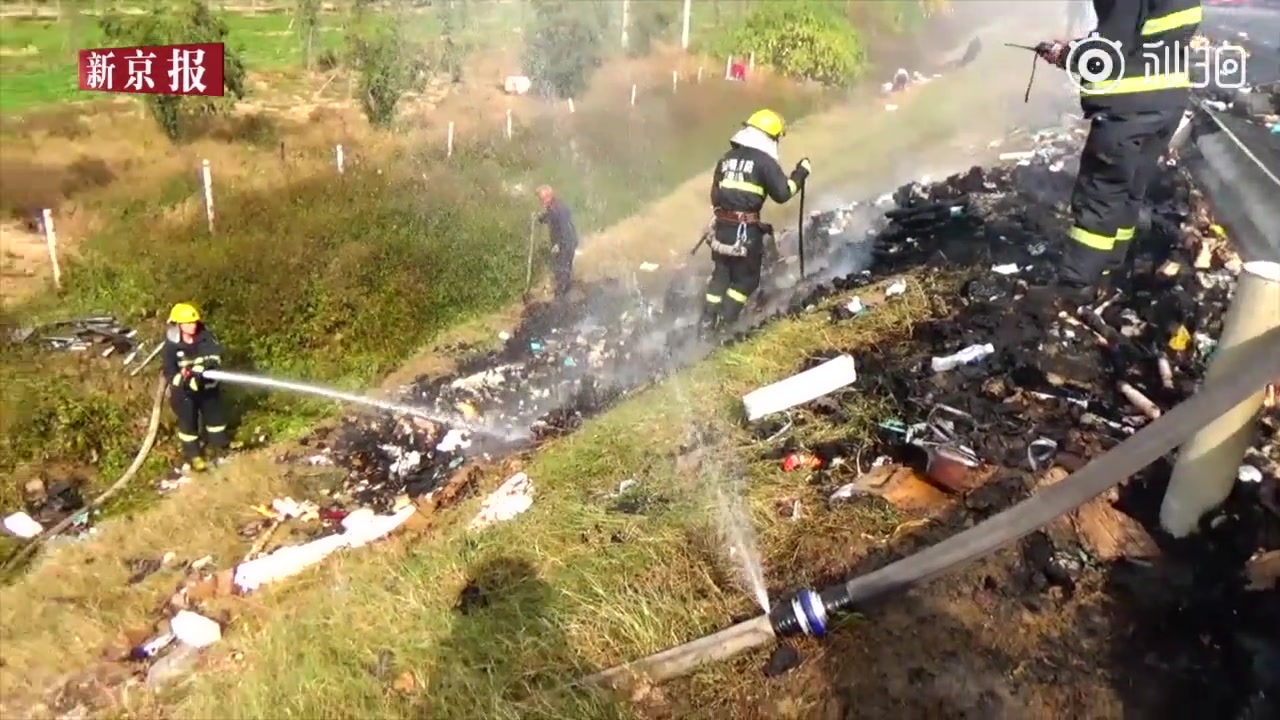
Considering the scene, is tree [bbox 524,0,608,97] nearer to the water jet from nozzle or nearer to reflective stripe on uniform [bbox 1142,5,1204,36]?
the water jet from nozzle

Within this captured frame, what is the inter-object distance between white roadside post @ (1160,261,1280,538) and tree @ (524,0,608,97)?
44.0 ft

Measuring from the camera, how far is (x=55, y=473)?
6.68m

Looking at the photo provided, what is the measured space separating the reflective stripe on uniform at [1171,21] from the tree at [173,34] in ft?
37.8

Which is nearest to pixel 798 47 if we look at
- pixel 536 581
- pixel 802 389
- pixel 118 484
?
pixel 802 389

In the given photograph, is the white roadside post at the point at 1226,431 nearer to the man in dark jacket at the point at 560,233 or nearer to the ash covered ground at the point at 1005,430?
the ash covered ground at the point at 1005,430

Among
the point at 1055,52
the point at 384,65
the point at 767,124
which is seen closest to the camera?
the point at 1055,52

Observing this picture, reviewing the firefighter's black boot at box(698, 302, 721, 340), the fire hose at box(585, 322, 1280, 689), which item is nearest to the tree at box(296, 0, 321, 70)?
the firefighter's black boot at box(698, 302, 721, 340)

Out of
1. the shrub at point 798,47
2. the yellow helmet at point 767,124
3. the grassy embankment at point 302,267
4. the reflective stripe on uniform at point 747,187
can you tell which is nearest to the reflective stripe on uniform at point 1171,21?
the yellow helmet at point 767,124

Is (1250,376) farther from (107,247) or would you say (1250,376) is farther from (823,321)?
(107,247)

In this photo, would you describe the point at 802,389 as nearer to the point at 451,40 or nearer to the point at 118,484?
the point at 118,484

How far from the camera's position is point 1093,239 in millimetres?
5336

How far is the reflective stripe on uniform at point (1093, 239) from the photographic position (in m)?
5.32

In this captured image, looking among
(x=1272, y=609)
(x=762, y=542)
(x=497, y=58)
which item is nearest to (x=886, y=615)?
(x=762, y=542)
